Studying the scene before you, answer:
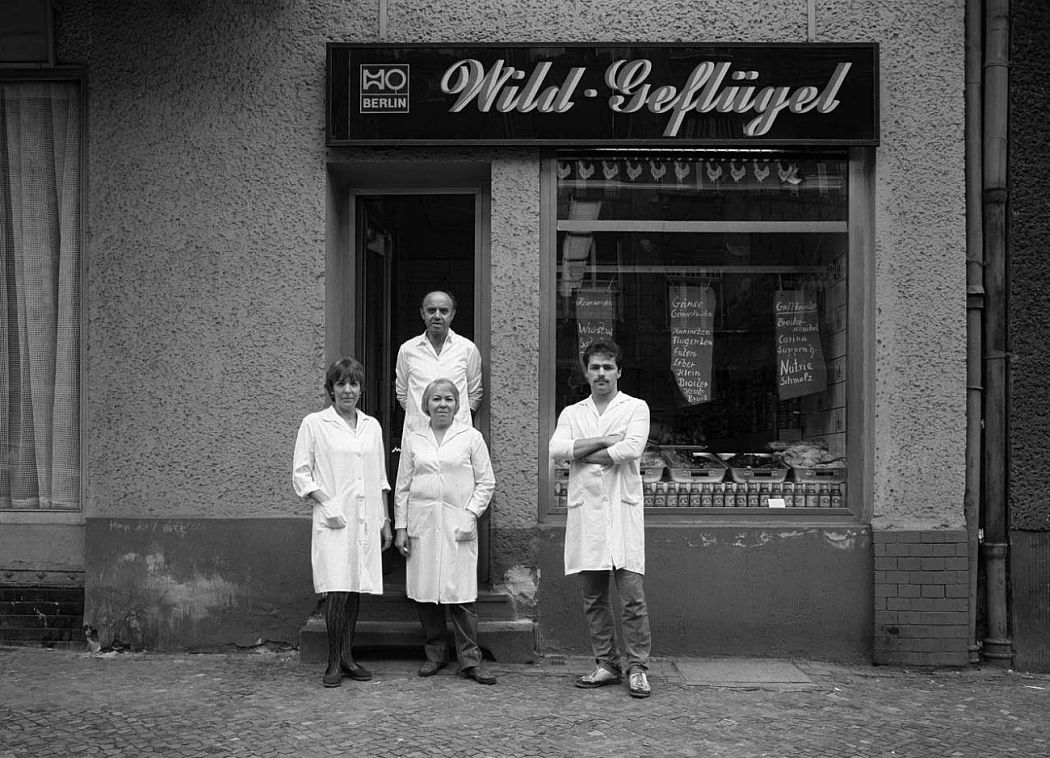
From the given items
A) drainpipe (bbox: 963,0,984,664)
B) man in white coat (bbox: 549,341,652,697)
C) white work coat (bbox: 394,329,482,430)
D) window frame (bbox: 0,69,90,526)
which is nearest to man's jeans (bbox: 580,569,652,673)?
man in white coat (bbox: 549,341,652,697)

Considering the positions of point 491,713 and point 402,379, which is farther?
point 402,379

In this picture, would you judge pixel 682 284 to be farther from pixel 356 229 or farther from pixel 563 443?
pixel 356 229

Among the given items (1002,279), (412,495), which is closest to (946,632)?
(1002,279)

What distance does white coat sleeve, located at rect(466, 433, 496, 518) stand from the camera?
250 inches

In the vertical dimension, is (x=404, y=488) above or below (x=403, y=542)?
above

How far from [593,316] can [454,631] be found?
2.29m

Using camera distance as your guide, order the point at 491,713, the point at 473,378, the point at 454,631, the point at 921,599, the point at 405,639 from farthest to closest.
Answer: the point at 473,378, the point at 921,599, the point at 405,639, the point at 454,631, the point at 491,713

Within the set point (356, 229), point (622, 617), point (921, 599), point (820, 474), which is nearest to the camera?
point (622, 617)

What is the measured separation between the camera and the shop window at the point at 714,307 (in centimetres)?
722

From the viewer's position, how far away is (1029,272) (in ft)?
22.6

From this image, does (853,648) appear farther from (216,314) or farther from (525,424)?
(216,314)

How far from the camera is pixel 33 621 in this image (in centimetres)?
715

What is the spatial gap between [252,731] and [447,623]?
5.62ft

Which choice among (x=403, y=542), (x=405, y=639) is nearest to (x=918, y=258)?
(x=403, y=542)
